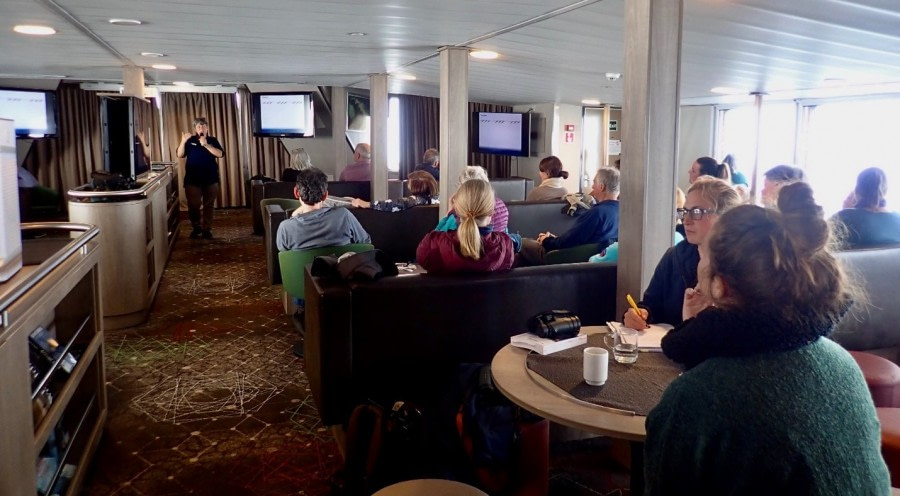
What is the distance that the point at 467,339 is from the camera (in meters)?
3.25

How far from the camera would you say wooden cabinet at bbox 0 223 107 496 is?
6.51ft

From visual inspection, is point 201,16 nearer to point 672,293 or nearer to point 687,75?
point 672,293

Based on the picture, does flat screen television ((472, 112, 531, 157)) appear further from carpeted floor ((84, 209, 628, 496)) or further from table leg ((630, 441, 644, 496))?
table leg ((630, 441, 644, 496))

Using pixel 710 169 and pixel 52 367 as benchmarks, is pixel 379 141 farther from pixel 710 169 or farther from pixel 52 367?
pixel 52 367

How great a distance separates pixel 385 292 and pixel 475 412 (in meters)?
0.84

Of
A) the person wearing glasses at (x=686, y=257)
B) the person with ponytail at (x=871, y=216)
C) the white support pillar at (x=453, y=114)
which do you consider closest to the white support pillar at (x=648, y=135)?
the person wearing glasses at (x=686, y=257)

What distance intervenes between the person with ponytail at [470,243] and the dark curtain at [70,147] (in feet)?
33.2

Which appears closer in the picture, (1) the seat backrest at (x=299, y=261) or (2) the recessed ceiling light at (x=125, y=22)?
(1) the seat backrest at (x=299, y=261)

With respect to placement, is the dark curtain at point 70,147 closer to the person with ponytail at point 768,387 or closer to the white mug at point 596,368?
the white mug at point 596,368

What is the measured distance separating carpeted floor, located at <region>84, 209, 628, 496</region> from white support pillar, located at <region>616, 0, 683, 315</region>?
1.02 meters

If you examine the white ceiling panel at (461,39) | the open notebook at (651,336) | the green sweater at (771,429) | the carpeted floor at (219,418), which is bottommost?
the carpeted floor at (219,418)

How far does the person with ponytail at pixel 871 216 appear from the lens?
4105mm

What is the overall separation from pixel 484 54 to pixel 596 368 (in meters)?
4.63

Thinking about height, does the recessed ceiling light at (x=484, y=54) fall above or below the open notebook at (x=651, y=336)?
above
